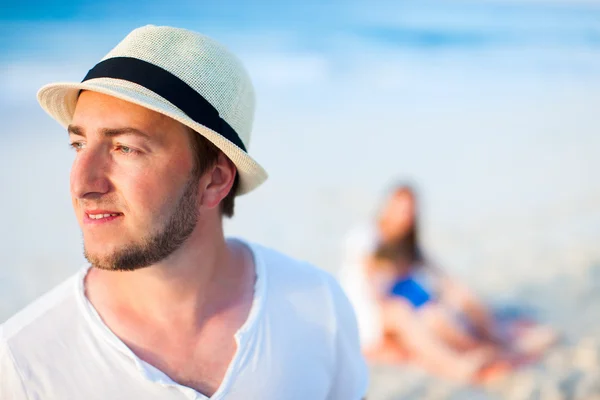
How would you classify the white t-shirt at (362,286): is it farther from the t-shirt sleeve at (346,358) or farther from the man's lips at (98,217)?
the man's lips at (98,217)

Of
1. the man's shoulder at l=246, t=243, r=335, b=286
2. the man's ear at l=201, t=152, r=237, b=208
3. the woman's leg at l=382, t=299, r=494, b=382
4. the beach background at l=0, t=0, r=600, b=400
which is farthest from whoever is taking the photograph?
the beach background at l=0, t=0, r=600, b=400

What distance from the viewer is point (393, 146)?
9.90 metres

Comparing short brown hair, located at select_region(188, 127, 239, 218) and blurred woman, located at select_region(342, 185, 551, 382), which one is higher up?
blurred woman, located at select_region(342, 185, 551, 382)

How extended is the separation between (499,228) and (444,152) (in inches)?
84.4

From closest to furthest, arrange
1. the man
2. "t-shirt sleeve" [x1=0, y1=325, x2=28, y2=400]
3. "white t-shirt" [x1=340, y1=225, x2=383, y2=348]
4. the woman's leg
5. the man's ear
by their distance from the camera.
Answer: "t-shirt sleeve" [x1=0, y1=325, x2=28, y2=400] < the man < the man's ear < the woman's leg < "white t-shirt" [x1=340, y1=225, x2=383, y2=348]

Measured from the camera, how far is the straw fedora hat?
224cm

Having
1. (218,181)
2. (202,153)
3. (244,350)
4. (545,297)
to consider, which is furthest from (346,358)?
(545,297)

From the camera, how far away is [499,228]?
26.3 ft

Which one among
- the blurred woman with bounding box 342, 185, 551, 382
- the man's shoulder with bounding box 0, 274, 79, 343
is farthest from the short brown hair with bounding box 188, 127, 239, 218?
the blurred woman with bounding box 342, 185, 551, 382

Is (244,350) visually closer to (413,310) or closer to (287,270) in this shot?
(287,270)

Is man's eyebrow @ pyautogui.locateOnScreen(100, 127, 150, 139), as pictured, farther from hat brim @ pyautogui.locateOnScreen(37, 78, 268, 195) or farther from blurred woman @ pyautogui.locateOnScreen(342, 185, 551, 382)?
blurred woman @ pyautogui.locateOnScreen(342, 185, 551, 382)

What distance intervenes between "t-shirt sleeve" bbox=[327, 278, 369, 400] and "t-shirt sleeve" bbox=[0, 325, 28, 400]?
3.59ft

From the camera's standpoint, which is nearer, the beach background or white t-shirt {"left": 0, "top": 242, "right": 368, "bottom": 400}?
white t-shirt {"left": 0, "top": 242, "right": 368, "bottom": 400}

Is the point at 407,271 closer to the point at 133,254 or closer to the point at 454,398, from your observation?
the point at 454,398
